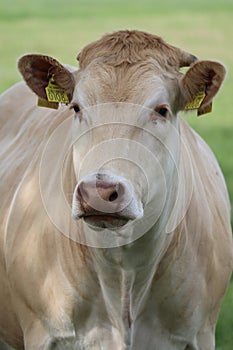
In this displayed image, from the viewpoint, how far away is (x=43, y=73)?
16.1ft

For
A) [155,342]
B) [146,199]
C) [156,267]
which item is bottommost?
[155,342]

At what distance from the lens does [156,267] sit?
16.3 ft

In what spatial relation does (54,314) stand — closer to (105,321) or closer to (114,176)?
(105,321)

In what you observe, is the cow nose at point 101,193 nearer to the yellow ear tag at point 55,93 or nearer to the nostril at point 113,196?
the nostril at point 113,196

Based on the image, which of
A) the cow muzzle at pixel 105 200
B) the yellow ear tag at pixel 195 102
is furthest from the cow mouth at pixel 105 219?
the yellow ear tag at pixel 195 102

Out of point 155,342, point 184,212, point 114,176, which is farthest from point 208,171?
point 114,176

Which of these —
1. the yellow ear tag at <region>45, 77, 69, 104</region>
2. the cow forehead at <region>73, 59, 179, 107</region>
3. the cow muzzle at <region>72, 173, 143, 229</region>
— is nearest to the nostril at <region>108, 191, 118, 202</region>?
the cow muzzle at <region>72, 173, 143, 229</region>

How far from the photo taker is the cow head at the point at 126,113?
4.20 m

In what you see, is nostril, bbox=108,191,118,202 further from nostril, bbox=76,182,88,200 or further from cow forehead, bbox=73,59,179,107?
cow forehead, bbox=73,59,179,107

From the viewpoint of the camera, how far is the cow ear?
481 cm

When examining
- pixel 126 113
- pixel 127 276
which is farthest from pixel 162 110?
pixel 127 276

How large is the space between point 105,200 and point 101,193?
3cm

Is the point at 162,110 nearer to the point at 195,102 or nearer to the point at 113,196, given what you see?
the point at 195,102

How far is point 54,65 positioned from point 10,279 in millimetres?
1131
